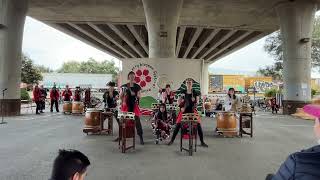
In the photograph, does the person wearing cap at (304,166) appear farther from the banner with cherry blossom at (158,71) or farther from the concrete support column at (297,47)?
the concrete support column at (297,47)

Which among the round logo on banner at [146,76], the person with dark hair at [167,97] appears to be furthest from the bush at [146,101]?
the person with dark hair at [167,97]

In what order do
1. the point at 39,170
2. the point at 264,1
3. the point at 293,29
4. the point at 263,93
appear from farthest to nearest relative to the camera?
the point at 263,93 → the point at 264,1 → the point at 293,29 → the point at 39,170

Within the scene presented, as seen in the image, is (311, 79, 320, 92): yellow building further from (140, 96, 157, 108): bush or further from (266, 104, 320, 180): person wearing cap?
(266, 104, 320, 180): person wearing cap

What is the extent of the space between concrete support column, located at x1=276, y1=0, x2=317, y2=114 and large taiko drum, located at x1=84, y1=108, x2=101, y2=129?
62.1 feet

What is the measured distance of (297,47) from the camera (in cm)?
2944

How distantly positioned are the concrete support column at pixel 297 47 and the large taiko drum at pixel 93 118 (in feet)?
62.1

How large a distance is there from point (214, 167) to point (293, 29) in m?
22.9

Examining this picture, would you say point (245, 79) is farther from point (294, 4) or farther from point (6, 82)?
point (6, 82)

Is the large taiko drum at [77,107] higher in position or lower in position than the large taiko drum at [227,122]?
higher

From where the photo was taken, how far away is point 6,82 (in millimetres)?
23781

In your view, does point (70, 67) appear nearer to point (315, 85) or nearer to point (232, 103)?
point (315, 85)

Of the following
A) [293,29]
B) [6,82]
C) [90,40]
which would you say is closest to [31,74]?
[90,40]

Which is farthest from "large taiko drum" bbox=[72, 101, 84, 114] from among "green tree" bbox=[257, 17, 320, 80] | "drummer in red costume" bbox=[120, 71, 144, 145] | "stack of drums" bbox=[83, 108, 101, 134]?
"green tree" bbox=[257, 17, 320, 80]

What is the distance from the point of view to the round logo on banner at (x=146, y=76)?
20.5 metres
